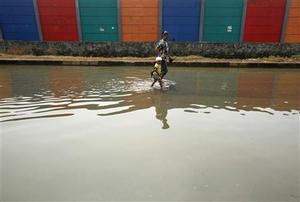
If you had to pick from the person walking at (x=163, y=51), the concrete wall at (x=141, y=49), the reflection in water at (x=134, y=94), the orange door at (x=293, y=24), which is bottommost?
the reflection in water at (x=134, y=94)

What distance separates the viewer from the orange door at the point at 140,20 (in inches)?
606

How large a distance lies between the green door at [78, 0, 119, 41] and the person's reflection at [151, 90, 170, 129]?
8974 mm

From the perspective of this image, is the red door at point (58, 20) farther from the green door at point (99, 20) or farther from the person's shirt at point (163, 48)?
the person's shirt at point (163, 48)

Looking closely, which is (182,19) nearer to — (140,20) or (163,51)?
(140,20)

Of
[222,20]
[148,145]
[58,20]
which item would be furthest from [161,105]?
[58,20]

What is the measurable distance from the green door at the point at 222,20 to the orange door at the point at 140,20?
2.77 meters

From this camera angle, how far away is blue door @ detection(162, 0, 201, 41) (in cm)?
1530

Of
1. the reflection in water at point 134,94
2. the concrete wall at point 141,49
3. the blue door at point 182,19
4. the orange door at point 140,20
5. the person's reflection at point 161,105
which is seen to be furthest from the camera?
the concrete wall at point 141,49

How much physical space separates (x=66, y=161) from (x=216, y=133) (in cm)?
247

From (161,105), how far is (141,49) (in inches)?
403

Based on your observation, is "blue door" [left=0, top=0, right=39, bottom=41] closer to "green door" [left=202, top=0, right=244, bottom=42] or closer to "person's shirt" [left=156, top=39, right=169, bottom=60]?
"green door" [left=202, top=0, right=244, bottom=42]

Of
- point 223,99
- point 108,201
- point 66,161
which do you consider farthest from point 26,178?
point 223,99

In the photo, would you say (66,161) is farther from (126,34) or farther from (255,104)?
(126,34)

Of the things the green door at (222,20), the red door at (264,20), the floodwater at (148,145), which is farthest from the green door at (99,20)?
the floodwater at (148,145)
